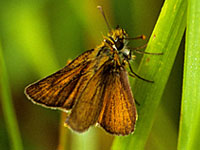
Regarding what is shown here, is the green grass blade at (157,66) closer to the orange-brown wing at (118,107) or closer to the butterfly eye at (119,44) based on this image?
the orange-brown wing at (118,107)

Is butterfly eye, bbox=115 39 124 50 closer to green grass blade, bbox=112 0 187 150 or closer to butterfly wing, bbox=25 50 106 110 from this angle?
butterfly wing, bbox=25 50 106 110

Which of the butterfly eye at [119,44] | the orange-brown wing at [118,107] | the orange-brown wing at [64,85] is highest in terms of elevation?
the butterfly eye at [119,44]

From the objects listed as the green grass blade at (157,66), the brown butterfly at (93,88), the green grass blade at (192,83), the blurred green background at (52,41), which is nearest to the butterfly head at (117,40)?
the brown butterfly at (93,88)

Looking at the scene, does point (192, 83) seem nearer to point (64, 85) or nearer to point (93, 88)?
point (93, 88)

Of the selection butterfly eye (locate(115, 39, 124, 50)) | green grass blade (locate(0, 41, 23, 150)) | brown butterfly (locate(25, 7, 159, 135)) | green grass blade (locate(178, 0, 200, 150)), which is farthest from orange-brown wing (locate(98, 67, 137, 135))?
green grass blade (locate(0, 41, 23, 150))

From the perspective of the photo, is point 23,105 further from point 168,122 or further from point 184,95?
point 184,95

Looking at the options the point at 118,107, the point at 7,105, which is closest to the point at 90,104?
the point at 118,107

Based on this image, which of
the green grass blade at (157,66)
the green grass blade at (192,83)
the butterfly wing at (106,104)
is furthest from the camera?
the butterfly wing at (106,104)
